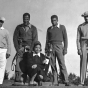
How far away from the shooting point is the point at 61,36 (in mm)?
8055

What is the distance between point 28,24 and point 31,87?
224cm

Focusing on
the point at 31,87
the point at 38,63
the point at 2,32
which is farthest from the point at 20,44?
the point at 31,87

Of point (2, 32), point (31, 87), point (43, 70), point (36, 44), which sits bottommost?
point (31, 87)

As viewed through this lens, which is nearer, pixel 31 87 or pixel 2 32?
pixel 31 87

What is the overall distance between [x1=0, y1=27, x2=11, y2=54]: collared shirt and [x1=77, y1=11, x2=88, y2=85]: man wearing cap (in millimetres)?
2178

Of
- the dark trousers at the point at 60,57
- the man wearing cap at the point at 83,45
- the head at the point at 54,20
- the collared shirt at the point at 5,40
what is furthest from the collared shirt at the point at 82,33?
the collared shirt at the point at 5,40

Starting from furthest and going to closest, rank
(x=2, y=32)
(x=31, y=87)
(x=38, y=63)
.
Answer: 1. (x=2, y=32)
2. (x=38, y=63)
3. (x=31, y=87)

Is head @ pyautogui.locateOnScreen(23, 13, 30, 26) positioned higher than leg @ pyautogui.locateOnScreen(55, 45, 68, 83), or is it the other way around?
head @ pyautogui.locateOnScreen(23, 13, 30, 26)

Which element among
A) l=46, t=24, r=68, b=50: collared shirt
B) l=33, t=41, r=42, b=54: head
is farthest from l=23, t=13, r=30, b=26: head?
l=33, t=41, r=42, b=54: head

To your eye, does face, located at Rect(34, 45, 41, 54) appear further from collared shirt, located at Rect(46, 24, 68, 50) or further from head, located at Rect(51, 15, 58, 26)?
head, located at Rect(51, 15, 58, 26)

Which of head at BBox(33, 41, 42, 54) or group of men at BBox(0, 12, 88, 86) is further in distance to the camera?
group of men at BBox(0, 12, 88, 86)

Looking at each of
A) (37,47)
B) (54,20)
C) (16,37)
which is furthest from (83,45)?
(16,37)

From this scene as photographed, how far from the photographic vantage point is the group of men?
25.2 feet

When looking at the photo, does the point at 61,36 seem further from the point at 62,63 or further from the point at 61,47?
the point at 62,63
